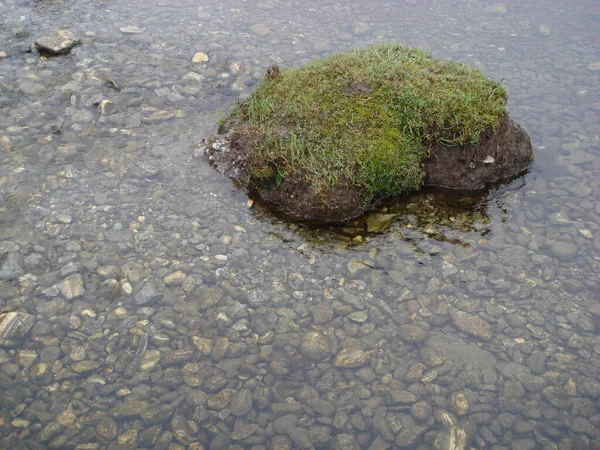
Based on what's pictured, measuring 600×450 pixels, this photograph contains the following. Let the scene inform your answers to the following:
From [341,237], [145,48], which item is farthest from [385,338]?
[145,48]

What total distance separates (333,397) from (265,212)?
9.24ft

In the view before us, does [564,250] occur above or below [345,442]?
above

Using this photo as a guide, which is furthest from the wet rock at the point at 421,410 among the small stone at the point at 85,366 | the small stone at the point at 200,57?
the small stone at the point at 200,57

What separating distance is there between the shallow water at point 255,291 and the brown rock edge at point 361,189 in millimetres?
209

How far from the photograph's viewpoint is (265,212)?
7387 mm

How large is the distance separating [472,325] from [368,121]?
308 cm

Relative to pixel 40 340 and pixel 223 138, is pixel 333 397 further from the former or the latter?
pixel 223 138

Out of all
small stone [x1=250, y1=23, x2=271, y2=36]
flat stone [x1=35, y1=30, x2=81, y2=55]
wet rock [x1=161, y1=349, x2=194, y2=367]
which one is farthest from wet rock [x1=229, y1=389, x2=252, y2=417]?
small stone [x1=250, y1=23, x2=271, y2=36]

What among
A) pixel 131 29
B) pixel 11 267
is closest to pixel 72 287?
pixel 11 267

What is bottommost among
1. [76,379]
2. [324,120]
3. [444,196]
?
[76,379]

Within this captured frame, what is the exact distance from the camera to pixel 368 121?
759cm

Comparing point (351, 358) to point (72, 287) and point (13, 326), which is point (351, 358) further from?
point (13, 326)

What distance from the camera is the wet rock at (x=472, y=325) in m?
5.98

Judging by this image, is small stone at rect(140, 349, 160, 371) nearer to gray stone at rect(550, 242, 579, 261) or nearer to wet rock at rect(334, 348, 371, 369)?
wet rock at rect(334, 348, 371, 369)
